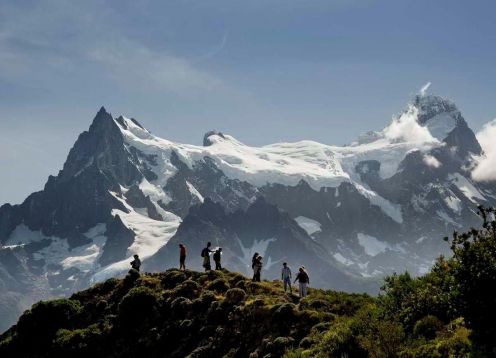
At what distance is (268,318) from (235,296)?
18.7 feet

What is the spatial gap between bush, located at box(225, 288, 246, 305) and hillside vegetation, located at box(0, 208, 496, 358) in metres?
0.07

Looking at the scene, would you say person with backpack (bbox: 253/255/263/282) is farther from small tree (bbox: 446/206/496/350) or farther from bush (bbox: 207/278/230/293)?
small tree (bbox: 446/206/496/350)

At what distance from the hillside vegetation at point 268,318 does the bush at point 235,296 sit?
0.23 feet

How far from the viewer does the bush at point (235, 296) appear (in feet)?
147

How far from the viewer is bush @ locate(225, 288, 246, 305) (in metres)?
44.9

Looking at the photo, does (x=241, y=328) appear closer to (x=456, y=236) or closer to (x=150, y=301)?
(x=150, y=301)

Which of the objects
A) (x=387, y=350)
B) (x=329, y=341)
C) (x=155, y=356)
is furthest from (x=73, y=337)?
(x=387, y=350)

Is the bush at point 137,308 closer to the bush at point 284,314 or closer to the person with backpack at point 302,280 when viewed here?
the person with backpack at point 302,280

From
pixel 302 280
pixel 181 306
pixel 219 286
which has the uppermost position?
pixel 302 280

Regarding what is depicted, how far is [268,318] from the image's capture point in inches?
1576

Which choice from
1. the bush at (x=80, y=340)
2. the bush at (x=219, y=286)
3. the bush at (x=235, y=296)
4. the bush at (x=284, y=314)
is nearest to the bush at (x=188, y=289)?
the bush at (x=219, y=286)

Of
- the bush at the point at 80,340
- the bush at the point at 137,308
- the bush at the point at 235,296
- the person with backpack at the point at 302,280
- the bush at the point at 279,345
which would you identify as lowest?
the bush at the point at 80,340

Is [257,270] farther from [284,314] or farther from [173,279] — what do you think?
[284,314]

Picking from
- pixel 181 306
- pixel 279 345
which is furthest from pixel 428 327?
pixel 181 306
